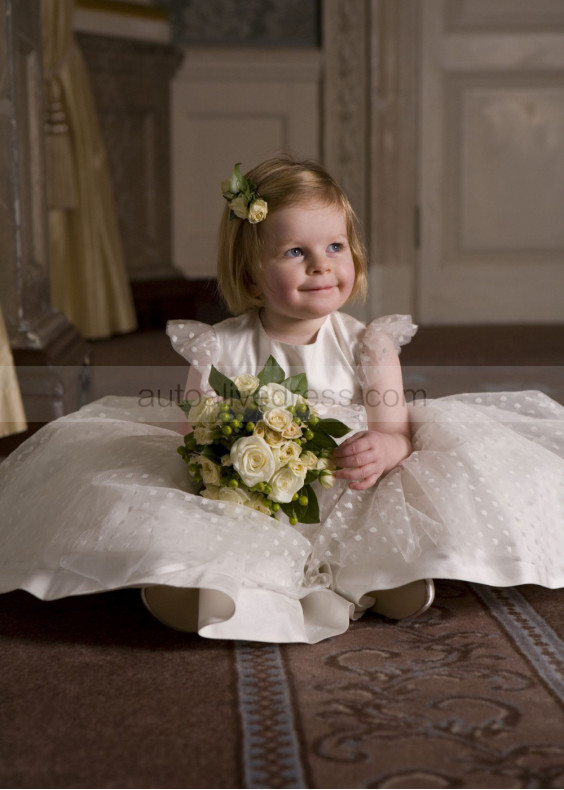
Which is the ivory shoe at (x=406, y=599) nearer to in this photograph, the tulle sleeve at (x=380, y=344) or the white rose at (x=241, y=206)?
the tulle sleeve at (x=380, y=344)

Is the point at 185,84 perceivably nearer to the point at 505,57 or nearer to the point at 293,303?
the point at 505,57

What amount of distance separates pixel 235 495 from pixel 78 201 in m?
2.80

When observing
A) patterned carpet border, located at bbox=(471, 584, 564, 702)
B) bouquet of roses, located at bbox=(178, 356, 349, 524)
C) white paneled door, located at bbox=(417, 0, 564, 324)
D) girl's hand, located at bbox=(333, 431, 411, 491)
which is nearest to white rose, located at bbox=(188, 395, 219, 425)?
bouquet of roses, located at bbox=(178, 356, 349, 524)

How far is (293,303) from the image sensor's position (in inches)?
66.8

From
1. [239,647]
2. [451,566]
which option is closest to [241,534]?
[239,647]

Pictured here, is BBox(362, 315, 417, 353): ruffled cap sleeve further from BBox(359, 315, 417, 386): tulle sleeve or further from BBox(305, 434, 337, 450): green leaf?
BBox(305, 434, 337, 450): green leaf

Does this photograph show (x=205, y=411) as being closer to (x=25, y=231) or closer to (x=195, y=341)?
(x=195, y=341)

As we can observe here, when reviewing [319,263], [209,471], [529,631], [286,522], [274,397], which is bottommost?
[529,631]

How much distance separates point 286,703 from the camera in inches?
48.3

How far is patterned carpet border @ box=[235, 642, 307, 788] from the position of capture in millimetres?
1055

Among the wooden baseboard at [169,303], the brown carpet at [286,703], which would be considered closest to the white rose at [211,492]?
the brown carpet at [286,703]

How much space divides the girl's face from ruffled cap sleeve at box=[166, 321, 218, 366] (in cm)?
14

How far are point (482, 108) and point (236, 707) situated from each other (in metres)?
4.04

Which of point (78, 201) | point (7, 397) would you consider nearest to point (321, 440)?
point (7, 397)
